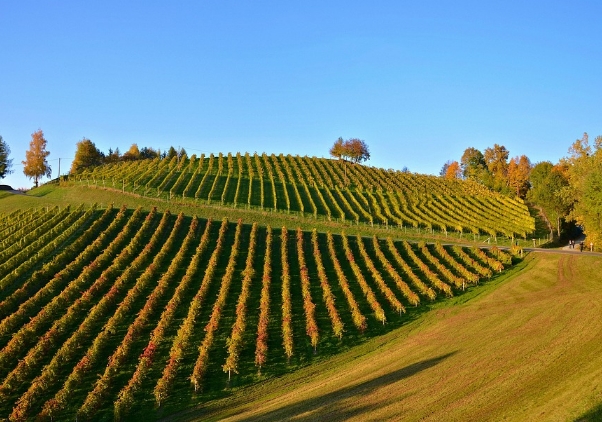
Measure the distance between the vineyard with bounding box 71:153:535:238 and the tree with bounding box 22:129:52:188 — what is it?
16.3 meters

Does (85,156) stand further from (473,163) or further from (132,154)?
(473,163)

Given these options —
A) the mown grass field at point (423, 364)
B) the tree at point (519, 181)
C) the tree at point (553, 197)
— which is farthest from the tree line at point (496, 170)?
the mown grass field at point (423, 364)

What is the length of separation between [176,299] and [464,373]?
72.0 feet

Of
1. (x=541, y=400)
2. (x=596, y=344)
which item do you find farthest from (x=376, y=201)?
(x=541, y=400)

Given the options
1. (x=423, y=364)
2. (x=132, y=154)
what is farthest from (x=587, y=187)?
(x=132, y=154)

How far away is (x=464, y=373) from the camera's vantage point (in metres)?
27.2

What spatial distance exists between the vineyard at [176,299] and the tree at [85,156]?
192ft

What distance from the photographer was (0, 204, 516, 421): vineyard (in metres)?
30.3

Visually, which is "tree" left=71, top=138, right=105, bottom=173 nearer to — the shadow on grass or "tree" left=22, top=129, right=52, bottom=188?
"tree" left=22, top=129, right=52, bottom=188

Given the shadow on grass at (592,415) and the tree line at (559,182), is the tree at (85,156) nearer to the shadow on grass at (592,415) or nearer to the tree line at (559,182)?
the tree line at (559,182)

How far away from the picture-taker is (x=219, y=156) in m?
117

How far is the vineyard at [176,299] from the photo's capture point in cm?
3030

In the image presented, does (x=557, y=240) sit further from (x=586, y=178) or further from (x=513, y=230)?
(x=586, y=178)

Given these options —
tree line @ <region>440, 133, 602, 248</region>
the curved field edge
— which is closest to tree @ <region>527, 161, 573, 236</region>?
tree line @ <region>440, 133, 602, 248</region>
